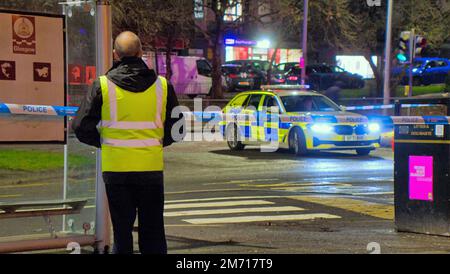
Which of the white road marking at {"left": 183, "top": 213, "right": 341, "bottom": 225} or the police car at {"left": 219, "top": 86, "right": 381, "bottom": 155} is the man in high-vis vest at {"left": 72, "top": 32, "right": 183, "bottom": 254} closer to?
the white road marking at {"left": 183, "top": 213, "right": 341, "bottom": 225}

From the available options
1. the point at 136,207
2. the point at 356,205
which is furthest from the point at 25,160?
the point at 136,207

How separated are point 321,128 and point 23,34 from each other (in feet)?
37.4

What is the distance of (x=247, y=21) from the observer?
3381 centimetres

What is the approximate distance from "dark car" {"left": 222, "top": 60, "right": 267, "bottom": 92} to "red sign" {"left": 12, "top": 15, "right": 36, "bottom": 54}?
3480 centimetres

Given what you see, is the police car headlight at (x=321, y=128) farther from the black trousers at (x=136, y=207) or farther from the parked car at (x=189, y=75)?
the parked car at (x=189, y=75)

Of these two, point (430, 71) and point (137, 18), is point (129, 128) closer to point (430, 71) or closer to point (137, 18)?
point (137, 18)

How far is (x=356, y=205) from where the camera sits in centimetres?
1052

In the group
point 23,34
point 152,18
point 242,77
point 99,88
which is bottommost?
point 99,88

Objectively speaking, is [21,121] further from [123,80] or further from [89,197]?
[123,80]

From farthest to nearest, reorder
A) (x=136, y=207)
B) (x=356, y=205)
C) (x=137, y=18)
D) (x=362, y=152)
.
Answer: (x=137, y=18), (x=362, y=152), (x=356, y=205), (x=136, y=207)

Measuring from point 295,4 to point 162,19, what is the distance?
23.4 feet

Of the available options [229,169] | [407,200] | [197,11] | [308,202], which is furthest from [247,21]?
[407,200]

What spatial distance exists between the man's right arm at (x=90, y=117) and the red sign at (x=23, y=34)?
1.87m
